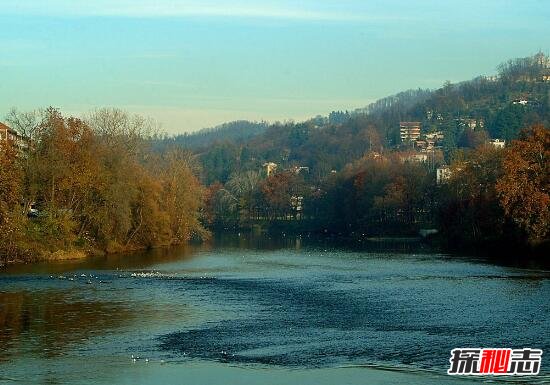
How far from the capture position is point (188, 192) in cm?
11381

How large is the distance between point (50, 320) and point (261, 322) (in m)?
10.3

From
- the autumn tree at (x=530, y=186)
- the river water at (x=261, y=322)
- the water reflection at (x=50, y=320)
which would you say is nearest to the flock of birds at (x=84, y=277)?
the river water at (x=261, y=322)

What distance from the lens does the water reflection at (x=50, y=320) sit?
36397 millimetres

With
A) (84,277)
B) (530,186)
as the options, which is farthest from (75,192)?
(530,186)

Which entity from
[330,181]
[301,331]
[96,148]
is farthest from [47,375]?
[330,181]

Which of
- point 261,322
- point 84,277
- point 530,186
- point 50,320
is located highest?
point 530,186

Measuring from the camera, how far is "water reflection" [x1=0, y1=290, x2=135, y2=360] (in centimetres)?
3640

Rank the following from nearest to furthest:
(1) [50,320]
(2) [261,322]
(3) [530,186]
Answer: (2) [261,322], (1) [50,320], (3) [530,186]

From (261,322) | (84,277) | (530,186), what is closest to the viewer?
(261,322)

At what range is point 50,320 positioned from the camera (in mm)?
43125

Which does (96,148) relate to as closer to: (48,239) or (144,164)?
(48,239)

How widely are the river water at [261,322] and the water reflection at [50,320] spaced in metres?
0.08

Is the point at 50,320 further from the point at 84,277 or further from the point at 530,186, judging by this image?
the point at 530,186

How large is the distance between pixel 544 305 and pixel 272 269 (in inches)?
1247
